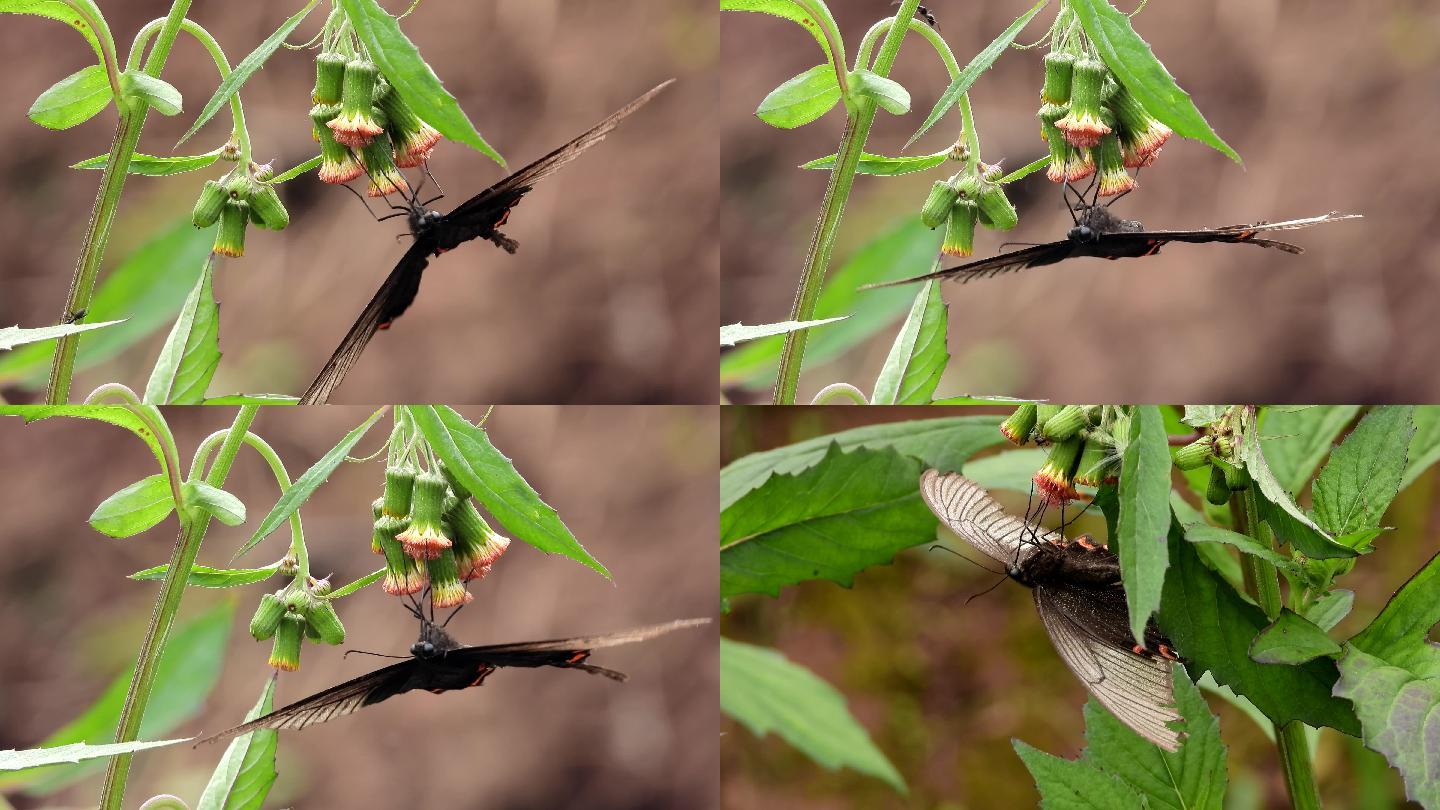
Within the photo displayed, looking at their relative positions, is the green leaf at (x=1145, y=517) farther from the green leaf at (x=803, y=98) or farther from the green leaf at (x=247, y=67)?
the green leaf at (x=247, y=67)

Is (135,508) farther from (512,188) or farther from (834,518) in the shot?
(834,518)

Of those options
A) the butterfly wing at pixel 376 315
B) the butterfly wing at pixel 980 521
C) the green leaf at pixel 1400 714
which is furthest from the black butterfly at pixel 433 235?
the green leaf at pixel 1400 714

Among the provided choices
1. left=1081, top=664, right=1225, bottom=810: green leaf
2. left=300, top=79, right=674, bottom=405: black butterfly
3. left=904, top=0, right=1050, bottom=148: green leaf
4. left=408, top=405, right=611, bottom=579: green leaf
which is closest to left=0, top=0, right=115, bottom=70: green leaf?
left=300, top=79, right=674, bottom=405: black butterfly

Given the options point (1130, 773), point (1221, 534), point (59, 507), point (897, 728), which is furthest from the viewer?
point (897, 728)

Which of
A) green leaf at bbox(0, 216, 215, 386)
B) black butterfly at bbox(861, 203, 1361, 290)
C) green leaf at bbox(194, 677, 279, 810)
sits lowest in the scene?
green leaf at bbox(194, 677, 279, 810)

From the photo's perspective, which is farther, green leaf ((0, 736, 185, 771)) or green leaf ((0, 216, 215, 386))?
green leaf ((0, 216, 215, 386))

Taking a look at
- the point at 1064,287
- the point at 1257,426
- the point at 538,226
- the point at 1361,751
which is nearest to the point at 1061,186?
the point at 1064,287

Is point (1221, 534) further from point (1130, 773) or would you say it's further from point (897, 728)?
point (897, 728)

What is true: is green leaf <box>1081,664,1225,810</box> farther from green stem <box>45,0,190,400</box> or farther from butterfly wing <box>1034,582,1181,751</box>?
green stem <box>45,0,190,400</box>
